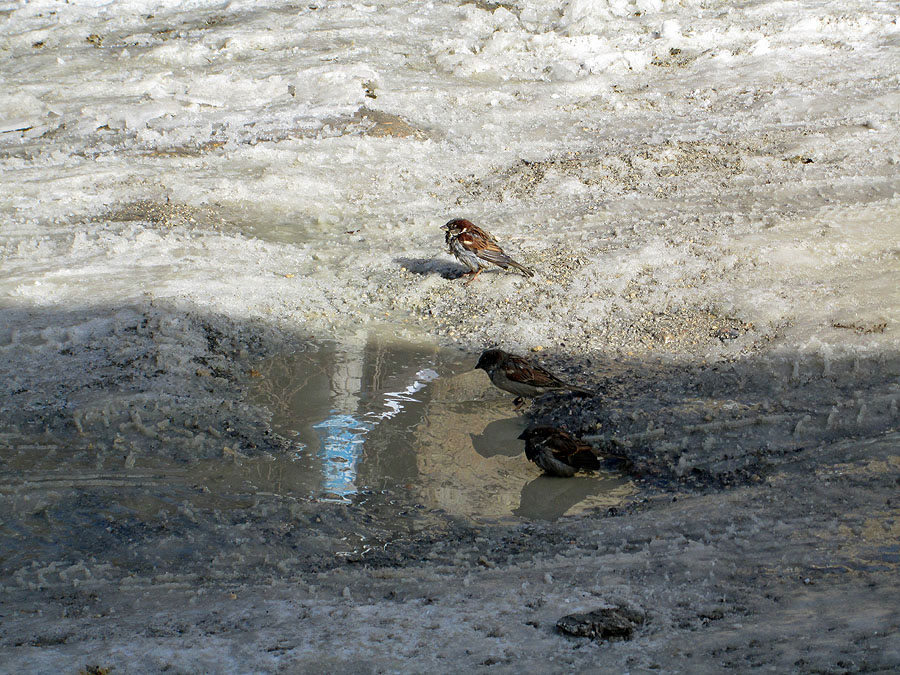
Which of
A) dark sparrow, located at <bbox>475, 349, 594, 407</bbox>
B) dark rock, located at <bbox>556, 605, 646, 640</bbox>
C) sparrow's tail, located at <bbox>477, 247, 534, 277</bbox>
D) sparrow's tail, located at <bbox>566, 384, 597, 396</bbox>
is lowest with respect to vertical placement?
dark rock, located at <bbox>556, 605, 646, 640</bbox>

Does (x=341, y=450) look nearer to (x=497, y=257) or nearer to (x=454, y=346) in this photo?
(x=454, y=346)

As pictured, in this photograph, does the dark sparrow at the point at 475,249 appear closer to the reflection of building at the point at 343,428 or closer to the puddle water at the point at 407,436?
the puddle water at the point at 407,436

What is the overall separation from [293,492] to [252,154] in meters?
6.11

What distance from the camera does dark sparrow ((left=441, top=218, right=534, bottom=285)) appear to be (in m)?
7.14

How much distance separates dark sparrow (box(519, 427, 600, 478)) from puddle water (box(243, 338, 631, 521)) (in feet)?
0.31

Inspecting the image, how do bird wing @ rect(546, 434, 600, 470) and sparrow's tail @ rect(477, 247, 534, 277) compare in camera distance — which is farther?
sparrow's tail @ rect(477, 247, 534, 277)

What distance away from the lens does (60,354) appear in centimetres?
609

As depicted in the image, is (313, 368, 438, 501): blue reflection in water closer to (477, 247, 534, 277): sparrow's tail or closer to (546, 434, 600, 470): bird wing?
(546, 434, 600, 470): bird wing

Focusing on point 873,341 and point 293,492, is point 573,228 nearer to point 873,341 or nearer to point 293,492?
point 873,341

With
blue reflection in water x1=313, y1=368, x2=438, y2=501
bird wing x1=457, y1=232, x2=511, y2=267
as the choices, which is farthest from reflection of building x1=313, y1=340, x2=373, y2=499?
bird wing x1=457, y1=232, x2=511, y2=267

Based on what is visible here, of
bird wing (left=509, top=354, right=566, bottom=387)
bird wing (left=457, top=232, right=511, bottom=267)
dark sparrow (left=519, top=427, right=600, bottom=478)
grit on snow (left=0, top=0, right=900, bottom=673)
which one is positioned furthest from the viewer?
bird wing (left=457, top=232, right=511, bottom=267)

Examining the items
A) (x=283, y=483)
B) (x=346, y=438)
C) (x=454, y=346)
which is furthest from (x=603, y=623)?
(x=454, y=346)

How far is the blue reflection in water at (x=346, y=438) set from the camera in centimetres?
491

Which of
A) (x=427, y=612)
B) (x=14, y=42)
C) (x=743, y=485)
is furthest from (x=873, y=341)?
(x=14, y=42)
